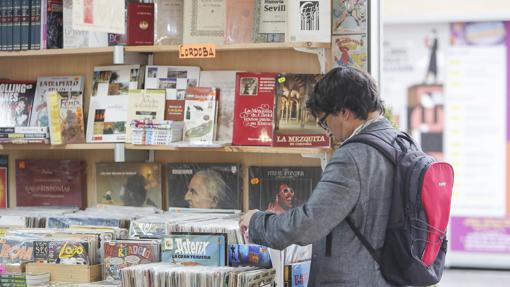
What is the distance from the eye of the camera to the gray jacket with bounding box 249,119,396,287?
2.54 m

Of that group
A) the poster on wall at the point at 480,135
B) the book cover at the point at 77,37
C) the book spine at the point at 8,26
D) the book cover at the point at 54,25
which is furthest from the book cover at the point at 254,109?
the poster on wall at the point at 480,135

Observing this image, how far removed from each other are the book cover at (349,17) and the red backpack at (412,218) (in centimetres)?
110

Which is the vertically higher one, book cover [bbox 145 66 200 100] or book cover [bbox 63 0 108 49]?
book cover [bbox 63 0 108 49]

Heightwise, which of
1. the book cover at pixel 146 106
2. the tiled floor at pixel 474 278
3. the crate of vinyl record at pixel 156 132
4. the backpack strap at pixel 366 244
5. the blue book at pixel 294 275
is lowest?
the tiled floor at pixel 474 278

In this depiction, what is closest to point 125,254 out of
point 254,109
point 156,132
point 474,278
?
point 156,132

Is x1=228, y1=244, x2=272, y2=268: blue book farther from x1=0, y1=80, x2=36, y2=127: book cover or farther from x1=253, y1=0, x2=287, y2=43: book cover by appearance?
x1=0, y1=80, x2=36, y2=127: book cover

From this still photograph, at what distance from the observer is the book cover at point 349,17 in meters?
3.61

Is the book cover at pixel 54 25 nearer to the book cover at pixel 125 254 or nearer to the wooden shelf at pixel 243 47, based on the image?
the wooden shelf at pixel 243 47

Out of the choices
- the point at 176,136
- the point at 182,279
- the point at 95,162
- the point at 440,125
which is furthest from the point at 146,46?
the point at 440,125

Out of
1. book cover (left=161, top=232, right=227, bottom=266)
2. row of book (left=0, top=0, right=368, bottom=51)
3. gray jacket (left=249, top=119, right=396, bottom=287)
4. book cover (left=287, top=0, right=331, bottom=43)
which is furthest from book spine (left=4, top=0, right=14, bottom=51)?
gray jacket (left=249, top=119, right=396, bottom=287)

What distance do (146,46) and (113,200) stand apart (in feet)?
2.77

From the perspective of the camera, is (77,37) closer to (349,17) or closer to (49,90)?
(49,90)

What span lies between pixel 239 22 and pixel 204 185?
0.82 meters

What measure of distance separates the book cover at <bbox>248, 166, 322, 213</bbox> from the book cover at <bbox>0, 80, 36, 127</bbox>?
4.07 feet
